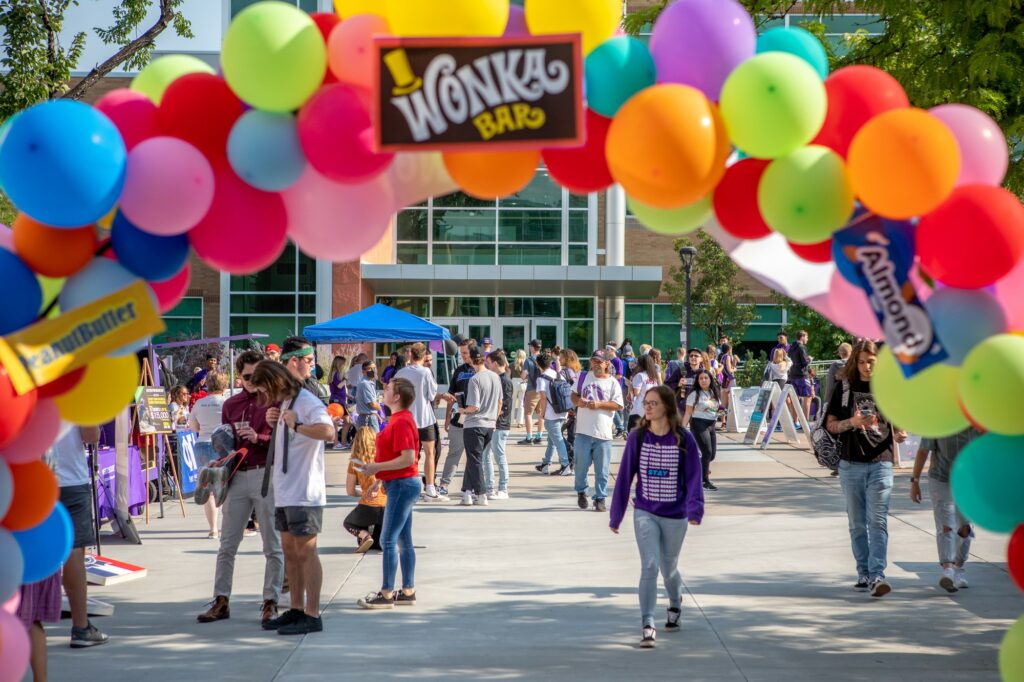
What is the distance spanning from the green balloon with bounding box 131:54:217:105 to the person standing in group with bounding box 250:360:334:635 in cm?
319

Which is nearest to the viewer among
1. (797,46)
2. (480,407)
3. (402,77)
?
(402,77)

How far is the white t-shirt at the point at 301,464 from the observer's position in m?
7.39

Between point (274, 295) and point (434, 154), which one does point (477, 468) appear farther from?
point (274, 295)

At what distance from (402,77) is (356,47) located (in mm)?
235

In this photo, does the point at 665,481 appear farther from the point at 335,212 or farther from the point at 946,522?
the point at 335,212

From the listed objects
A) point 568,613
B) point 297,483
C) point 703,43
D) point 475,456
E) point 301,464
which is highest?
point 703,43

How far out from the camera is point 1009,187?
11.5 metres

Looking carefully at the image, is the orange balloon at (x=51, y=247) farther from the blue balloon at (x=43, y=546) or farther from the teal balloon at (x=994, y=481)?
the teal balloon at (x=994, y=481)

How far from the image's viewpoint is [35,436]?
4352mm

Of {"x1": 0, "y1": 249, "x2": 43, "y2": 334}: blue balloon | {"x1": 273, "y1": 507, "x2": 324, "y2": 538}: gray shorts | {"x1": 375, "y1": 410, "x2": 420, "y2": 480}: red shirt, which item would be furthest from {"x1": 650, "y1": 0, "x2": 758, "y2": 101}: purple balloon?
{"x1": 375, "y1": 410, "x2": 420, "y2": 480}: red shirt

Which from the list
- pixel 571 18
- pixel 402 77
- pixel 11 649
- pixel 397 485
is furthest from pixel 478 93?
pixel 397 485

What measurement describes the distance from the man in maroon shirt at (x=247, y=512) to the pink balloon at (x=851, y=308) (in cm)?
Answer: 467

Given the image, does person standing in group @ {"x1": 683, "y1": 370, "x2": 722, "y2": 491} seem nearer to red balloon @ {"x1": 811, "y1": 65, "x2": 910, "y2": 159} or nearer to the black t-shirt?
the black t-shirt

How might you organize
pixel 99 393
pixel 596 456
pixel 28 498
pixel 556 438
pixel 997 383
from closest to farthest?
1. pixel 997 383
2. pixel 28 498
3. pixel 99 393
4. pixel 596 456
5. pixel 556 438
